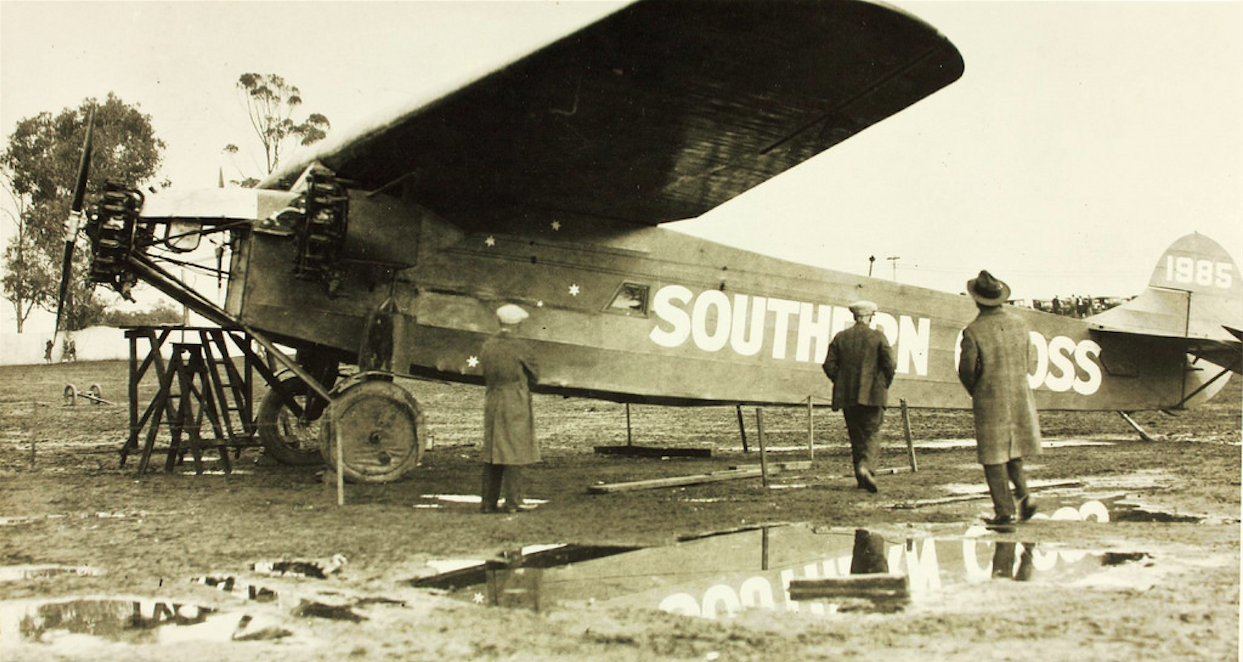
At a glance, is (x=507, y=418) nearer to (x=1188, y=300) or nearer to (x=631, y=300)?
(x=631, y=300)

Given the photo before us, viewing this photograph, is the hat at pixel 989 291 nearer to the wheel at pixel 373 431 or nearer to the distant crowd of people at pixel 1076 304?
the wheel at pixel 373 431

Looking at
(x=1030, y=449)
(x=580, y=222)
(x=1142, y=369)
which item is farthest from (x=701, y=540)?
(x=1142, y=369)

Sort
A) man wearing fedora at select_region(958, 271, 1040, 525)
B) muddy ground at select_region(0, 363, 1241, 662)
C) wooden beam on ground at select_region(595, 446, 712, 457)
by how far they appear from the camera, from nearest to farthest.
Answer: muddy ground at select_region(0, 363, 1241, 662) < man wearing fedora at select_region(958, 271, 1040, 525) < wooden beam on ground at select_region(595, 446, 712, 457)

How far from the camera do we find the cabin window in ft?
29.0

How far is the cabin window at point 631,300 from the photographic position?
8.84 meters

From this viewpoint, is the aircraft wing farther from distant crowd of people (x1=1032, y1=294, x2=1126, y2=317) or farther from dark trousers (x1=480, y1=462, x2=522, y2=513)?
distant crowd of people (x1=1032, y1=294, x2=1126, y2=317)

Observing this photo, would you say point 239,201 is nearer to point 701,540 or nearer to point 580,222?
point 580,222

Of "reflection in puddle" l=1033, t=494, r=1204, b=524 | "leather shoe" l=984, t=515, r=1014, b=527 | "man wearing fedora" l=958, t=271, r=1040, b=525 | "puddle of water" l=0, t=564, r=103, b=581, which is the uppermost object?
"man wearing fedora" l=958, t=271, r=1040, b=525

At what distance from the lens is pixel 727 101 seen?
6.30m

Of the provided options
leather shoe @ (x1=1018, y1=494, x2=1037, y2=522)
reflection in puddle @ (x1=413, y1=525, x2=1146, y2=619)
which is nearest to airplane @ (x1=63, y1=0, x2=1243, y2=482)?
leather shoe @ (x1=1018, y1=494, x2=1037, y2=522)

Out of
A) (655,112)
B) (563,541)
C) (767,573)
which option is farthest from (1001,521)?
(655,112)

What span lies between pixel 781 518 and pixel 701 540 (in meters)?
1.06

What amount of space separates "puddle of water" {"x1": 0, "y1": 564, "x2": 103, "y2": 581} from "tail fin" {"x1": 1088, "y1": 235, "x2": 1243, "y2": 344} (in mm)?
11625

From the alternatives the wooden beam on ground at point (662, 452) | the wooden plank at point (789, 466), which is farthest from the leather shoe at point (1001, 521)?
the wooden beam on ground at point (662, 452)
